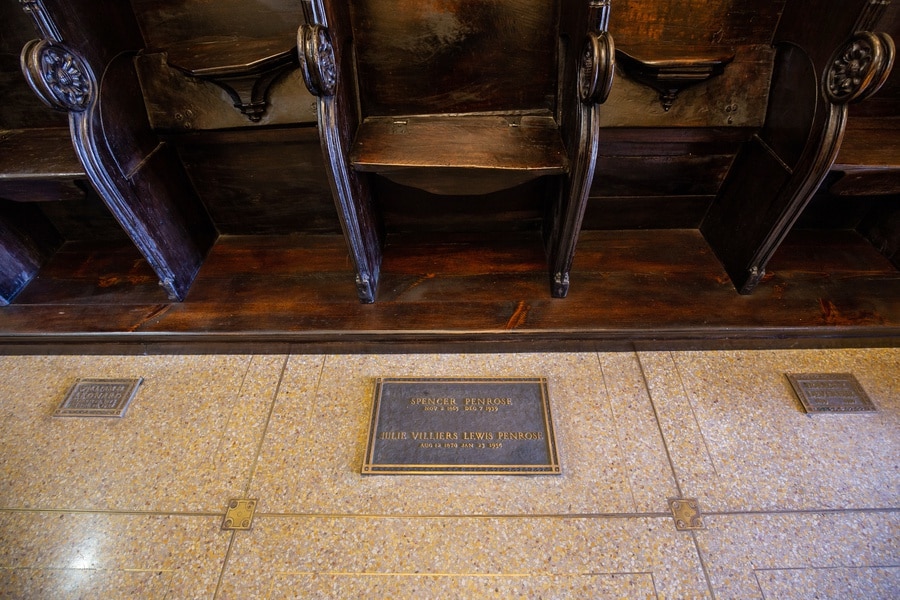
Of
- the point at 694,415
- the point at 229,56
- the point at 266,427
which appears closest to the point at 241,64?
the point at 229,56

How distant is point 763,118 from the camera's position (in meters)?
1.73

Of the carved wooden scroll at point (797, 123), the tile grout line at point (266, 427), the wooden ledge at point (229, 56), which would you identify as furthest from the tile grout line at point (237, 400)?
the carved wooden scroll at point (797, 123)

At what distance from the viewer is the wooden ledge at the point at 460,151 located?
153 centimetres

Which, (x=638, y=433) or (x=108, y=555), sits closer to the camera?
(x=108, y=555)

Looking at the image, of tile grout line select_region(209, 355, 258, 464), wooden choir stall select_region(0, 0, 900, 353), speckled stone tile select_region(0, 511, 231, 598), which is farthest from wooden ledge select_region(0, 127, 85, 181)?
speckled stone tile select_region(0, 511, 231, 598)

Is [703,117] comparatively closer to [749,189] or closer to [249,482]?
[749,189]

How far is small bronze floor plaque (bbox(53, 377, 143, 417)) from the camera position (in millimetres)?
1669

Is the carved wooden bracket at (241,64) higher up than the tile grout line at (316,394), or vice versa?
the carved wooden bracket at (241,64)

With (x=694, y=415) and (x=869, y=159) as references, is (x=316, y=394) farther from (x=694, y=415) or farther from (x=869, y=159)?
(x=869, y=159)

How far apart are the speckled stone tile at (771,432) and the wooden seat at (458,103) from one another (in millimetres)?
640

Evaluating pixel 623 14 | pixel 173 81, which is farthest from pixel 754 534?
pixel 173 81

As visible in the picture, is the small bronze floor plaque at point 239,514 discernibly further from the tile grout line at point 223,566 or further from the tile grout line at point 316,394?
the tile grout line at point 316,394

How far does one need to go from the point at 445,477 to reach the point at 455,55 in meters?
1.45

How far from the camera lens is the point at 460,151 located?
1.57 meters
